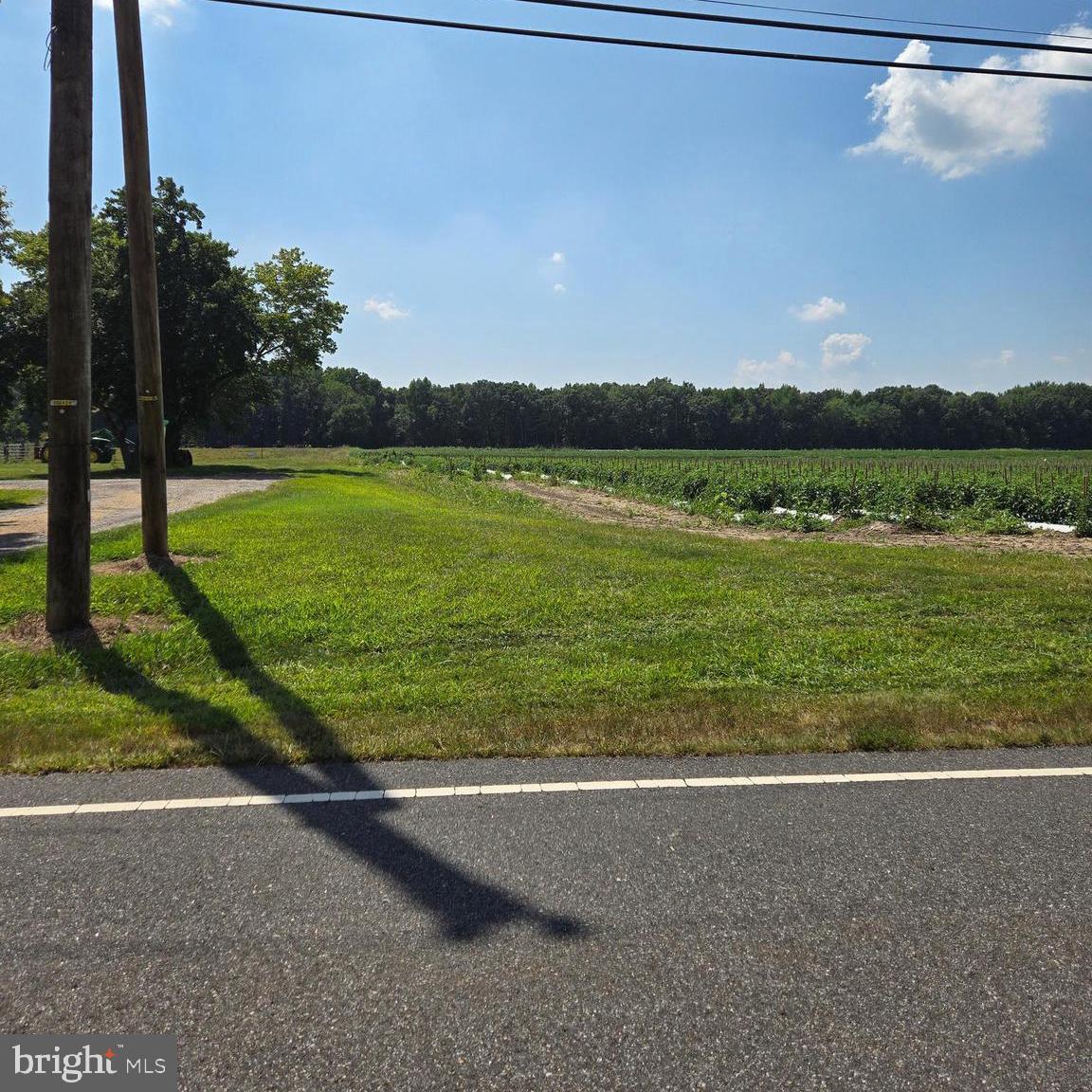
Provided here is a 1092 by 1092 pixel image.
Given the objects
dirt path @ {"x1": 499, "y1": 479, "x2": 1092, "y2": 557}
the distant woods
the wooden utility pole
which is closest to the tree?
dirt path @ {"x1": 499, "y1": 479, "x2": 1092, "y2": 557}

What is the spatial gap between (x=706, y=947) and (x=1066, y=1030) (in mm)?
1146

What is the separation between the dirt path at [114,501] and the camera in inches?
568

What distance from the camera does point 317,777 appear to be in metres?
4.71

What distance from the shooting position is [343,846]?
3.79m

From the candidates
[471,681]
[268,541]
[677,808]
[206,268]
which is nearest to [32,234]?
[206,268]

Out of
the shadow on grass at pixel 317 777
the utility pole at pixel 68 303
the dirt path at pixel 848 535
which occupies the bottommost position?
the shadow on grass at pixel 317 777

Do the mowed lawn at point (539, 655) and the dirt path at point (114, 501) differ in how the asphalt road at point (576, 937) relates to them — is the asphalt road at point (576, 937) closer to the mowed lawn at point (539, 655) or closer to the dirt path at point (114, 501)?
the mowed lawn at point (539, 655)

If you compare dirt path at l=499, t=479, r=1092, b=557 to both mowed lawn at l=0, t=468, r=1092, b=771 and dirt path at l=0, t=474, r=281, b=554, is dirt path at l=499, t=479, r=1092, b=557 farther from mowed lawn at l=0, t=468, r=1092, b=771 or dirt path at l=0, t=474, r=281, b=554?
dirt path at l=0, t=474, r=281, b=554

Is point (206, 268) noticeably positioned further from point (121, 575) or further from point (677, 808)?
point (677, 808)

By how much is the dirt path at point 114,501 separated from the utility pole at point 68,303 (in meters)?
5.89

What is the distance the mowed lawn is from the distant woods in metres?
127

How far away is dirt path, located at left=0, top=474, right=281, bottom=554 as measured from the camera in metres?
14.4

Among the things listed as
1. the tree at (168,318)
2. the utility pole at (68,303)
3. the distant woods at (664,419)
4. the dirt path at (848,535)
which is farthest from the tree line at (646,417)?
the utility pole at (68,303)

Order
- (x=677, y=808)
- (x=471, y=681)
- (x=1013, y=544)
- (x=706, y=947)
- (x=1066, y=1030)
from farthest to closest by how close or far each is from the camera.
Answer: (x=1013, y=544), (x=471, y=681), (x=677, y=808), (x=706, y=947), (x=1066, y=1030)
